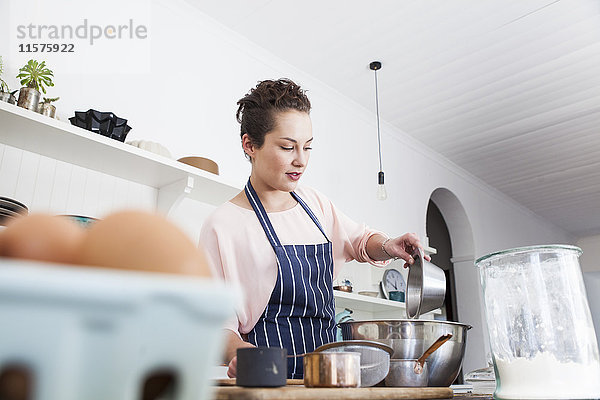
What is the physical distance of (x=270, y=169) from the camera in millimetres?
1523

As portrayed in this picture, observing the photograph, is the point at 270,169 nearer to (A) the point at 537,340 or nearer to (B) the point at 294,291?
(B) the point at 294,291

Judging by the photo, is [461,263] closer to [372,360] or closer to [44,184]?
[44,184]

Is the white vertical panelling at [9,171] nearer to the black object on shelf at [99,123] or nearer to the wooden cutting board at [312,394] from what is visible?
the black object on shelf at [99,123]

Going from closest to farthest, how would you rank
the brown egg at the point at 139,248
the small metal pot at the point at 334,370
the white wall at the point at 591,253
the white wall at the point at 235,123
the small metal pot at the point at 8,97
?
the brown egg at the point at 139,248 < the small metal pot at the point at 334,370 < the small metal pot at the point at 8,97 < the white wall at the point at 235,123 < the white wall at the point at 591,253

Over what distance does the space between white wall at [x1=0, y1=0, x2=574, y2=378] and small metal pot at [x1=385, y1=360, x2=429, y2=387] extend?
204 cm

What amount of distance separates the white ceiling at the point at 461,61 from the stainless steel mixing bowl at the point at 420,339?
8.39 feet

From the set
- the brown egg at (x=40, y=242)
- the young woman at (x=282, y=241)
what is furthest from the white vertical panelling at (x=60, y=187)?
the brown egg at (x=40, y=242)

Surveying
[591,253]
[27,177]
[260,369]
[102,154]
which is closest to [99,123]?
[102,154]

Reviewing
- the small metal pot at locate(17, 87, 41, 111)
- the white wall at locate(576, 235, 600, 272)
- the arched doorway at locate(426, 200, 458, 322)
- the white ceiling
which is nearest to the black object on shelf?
the small metal pot at locate(17, 87, 41, 111)

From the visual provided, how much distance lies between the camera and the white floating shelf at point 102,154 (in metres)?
1.96

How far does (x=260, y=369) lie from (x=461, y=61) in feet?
11.8

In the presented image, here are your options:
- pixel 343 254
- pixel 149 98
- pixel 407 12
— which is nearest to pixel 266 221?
pixel 343 254

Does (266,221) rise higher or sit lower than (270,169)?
lower

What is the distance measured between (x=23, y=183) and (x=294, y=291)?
148 centimetres
